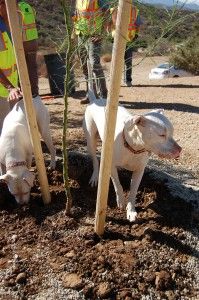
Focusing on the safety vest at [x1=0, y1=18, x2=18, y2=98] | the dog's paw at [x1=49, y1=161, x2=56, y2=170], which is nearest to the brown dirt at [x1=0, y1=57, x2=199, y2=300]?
the dog's paw at [x1=49, y1=161, x2=56, y2=170]

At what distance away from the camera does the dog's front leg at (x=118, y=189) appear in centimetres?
437

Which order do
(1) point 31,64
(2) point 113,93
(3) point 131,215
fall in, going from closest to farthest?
1. (2) point 113,93
2. (3) point 131,215
3. (1) point 31,64

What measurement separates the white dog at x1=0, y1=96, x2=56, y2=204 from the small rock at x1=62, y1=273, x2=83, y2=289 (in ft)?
4.23

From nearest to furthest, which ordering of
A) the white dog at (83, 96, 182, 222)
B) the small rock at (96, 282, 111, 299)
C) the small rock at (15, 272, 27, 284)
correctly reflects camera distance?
the small rock at (96, 282, 111, 299), the small rock at (15, 272, 27, 284), the white dog at (83, 96, 182, 222)

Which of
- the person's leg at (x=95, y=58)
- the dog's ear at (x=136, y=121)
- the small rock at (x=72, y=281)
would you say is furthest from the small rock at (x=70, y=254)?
the person's leg at (x=95, y=58)

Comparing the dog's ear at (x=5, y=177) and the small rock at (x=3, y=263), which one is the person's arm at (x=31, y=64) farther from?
the small rock at (x=3, y=263)

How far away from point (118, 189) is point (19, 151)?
3.84 ft

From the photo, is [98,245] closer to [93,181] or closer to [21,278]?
[21,278]

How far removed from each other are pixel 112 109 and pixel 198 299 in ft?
4.97

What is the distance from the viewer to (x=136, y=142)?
13.6ft

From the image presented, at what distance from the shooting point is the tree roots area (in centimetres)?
347

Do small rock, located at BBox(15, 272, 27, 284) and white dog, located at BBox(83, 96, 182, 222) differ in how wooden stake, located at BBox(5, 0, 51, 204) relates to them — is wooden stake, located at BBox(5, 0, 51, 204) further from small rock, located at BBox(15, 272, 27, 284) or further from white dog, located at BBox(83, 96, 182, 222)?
small rock, located at BBox(15, 272, 27, 284)

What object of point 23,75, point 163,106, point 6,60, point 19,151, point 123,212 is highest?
point 23,75

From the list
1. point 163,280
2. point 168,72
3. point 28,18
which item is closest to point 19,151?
point 163,280
